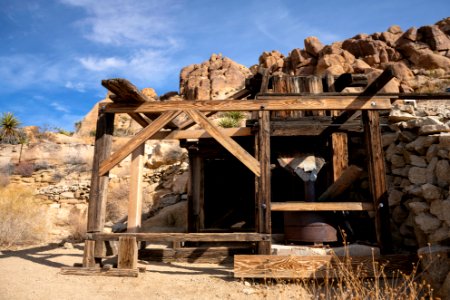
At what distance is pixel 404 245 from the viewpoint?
629cm

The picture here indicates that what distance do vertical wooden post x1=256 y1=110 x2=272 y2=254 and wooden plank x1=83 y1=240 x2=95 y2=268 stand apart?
9.08ft

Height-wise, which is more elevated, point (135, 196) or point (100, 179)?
point (100, 179)

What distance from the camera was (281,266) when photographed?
4633 mm

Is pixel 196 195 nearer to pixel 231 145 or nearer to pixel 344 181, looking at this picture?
pixel 231 145

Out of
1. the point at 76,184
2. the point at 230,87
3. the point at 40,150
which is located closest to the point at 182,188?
the point at 76,184

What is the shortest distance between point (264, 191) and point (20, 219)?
29.8 ft

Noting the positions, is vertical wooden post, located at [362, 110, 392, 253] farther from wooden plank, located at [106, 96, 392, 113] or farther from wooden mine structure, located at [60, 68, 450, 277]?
wooden plank, located at [106, 96, 392, 113]

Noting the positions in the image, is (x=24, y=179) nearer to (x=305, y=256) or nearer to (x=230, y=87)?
(x=305, y=256)

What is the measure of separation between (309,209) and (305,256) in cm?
84

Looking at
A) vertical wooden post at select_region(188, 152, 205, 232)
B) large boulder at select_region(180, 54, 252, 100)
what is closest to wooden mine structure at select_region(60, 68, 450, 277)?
vertical wooden post at select_region(188, 152, 205, 232)

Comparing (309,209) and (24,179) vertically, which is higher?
(24,179)

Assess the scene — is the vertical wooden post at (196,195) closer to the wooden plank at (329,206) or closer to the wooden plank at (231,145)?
the wooden plank at (231,145)

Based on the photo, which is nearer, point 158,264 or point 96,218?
point 96,218

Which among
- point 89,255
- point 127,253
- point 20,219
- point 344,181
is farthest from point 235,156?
point 20,219
